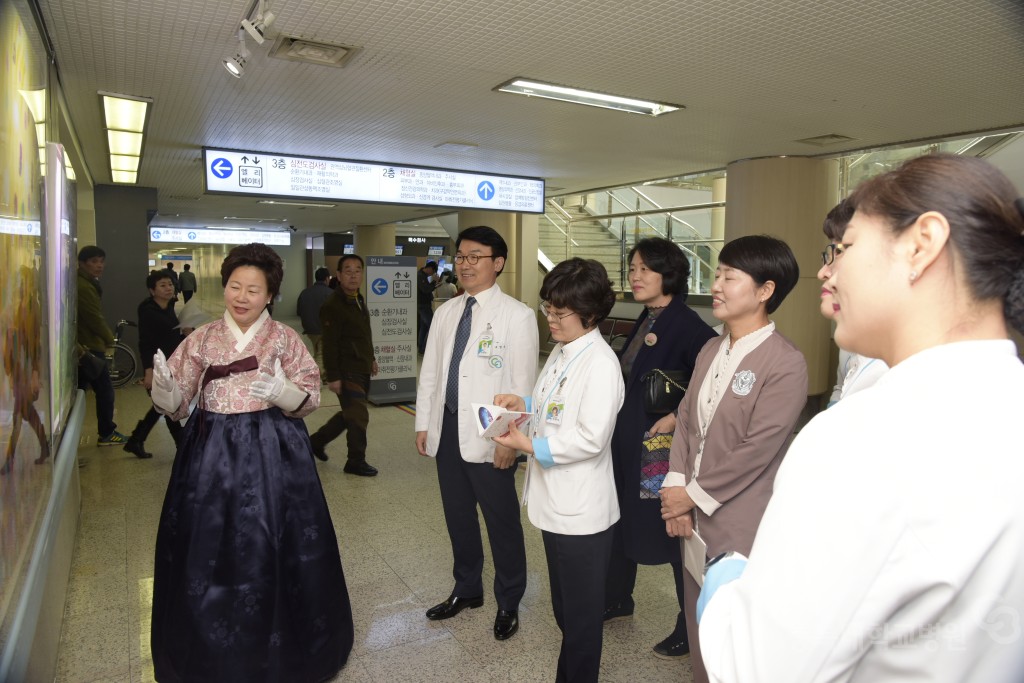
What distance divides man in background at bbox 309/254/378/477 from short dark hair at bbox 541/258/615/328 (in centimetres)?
314

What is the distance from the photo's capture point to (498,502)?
2785 mm

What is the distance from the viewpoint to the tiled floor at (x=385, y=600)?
254 cm

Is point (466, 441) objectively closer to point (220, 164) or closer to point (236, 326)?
point (236, 326)

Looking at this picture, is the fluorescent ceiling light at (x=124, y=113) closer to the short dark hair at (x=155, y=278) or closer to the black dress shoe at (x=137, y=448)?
the short dark hair at (x=155, y=278)

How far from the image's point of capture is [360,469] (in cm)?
502

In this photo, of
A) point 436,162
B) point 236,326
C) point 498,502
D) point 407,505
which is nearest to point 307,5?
point 236,326

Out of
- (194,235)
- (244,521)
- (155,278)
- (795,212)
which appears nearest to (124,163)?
(155,278)

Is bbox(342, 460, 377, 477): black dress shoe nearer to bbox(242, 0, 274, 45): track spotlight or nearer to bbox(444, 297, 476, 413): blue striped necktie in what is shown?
bbox(444, 297, 476, 413): blue striped necktie

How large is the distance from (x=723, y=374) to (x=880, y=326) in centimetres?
136

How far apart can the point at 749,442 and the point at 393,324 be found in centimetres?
611

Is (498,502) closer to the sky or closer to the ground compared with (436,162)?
A: closer to the ground

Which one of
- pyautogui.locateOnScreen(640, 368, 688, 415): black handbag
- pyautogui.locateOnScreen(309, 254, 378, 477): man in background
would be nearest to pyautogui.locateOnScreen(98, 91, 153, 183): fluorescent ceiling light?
pyautogui.locateOnScreen(309, 254, 378, 477): man in background

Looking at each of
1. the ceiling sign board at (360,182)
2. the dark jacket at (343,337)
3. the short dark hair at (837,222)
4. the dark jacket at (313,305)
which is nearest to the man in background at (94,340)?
the ceiling sign board at (360,182)

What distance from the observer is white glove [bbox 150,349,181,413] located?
229 centimetres
